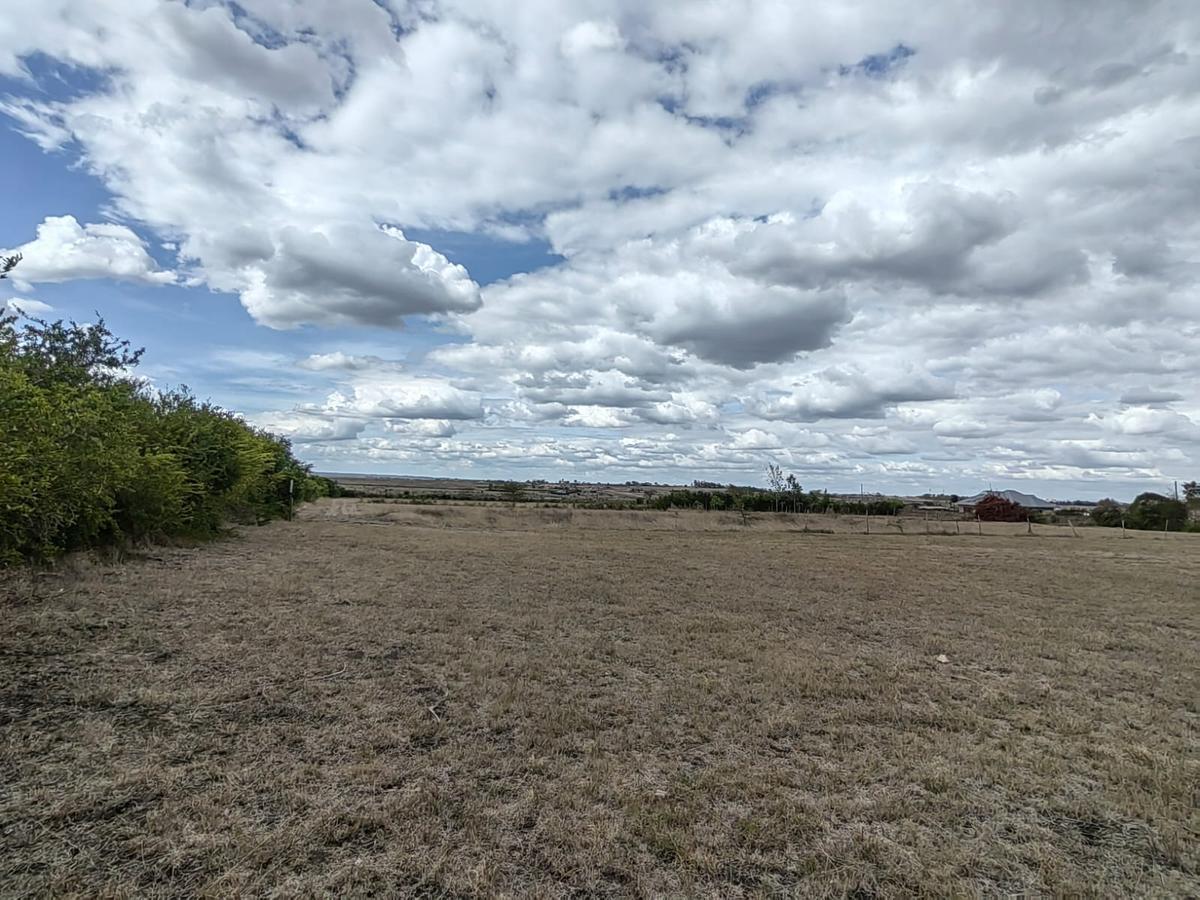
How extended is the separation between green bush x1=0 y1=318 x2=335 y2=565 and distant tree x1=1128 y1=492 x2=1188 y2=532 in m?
63.7

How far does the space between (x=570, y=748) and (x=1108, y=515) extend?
233 ft

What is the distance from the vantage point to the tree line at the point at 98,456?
22.3 feet

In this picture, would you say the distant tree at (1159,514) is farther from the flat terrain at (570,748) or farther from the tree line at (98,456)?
the tree line at (98,456)

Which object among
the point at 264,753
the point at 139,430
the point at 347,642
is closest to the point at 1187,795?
the point at 264,753

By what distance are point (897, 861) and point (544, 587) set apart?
29.5 ft

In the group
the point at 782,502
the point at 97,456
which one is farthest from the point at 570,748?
the point at 782,502

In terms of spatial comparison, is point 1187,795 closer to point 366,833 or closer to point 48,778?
point 366,833

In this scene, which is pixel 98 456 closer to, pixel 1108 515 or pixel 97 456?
pixel 97 456

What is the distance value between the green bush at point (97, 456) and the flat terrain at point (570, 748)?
115cm

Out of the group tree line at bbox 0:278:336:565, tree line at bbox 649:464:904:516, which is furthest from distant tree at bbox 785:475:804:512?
tree line at bbox 0:278:336:565

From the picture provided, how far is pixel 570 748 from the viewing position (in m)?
4.32

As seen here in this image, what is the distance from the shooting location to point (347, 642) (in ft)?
22.8

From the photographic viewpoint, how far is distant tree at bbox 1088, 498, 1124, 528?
5586cm

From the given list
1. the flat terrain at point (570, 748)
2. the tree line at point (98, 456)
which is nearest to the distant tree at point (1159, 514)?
the flat terrain at point (570, 748)
